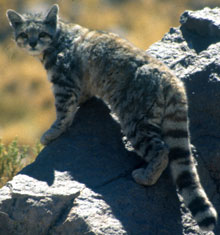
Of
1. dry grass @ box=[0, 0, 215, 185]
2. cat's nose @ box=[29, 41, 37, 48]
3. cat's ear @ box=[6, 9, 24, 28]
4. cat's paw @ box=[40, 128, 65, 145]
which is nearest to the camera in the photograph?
cat's paw @ box=[40, 128, 65, 145]

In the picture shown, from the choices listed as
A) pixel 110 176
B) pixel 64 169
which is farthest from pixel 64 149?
pixel 110 176

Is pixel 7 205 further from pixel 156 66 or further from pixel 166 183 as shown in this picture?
pixel 156 66

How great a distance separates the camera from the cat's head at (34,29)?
17.2ft

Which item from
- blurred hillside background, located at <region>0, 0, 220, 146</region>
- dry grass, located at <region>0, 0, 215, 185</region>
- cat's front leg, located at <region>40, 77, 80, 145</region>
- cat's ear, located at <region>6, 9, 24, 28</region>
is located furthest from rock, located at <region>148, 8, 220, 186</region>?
blurred hillside background, located at <region>0, 0, 220, 146</region>

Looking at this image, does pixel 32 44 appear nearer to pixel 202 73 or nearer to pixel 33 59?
pixel 202 73

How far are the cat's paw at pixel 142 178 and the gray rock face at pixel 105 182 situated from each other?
6 cm

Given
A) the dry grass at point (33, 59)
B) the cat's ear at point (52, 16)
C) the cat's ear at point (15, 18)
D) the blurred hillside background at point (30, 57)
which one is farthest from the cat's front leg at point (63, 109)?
the blurred hillside background at point (30, 57)

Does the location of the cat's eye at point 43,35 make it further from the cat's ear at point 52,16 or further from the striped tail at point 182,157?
the striped tail at point 182,157

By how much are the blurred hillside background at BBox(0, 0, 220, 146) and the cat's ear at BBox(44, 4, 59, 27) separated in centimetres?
421

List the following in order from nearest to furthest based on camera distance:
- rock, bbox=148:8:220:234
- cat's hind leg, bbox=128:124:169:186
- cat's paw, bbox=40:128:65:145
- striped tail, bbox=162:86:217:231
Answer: striped tail, bbox=162:86:217:231, cat's hind leg, bbox=128:124:169:186, rock, bbox=148:8:220:234, cat's paw, bbox=40:128:65:145

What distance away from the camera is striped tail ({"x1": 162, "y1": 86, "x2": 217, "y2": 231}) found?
4.15 meters

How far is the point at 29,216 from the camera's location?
13.2ft

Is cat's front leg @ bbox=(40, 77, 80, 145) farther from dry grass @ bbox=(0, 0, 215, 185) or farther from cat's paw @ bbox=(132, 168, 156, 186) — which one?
dry grass @ bbox=(0, 0, 215, 185)

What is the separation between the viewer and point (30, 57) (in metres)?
13.1
